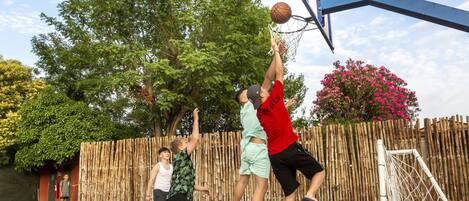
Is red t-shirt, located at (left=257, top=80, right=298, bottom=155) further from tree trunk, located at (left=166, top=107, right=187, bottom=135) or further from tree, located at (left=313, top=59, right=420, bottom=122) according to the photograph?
→ tree trunk, located at (left=166, top=107, right=187, bottom=135)

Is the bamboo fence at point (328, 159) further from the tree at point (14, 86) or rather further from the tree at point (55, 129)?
the tree at point (14, 86)

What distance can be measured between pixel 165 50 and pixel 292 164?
11919 millimetres

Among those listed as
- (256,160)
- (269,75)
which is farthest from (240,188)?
(269,75)

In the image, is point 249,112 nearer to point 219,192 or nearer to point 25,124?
point 219,192

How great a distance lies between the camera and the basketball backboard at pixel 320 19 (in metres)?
7.25

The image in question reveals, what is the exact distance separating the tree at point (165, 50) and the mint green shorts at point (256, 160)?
813cm

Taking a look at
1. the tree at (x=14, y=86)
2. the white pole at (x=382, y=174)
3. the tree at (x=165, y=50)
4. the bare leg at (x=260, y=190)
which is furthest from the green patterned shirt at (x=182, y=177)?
the tree at (x=14, y=86)

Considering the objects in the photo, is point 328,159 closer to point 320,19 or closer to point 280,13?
point 320,19

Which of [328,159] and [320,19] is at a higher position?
[320,19]

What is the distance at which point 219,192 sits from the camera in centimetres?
884

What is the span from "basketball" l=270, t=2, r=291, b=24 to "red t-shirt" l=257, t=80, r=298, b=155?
2839mm

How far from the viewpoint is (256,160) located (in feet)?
14.8

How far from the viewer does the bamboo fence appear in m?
6.96

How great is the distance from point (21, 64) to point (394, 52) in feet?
56.0
